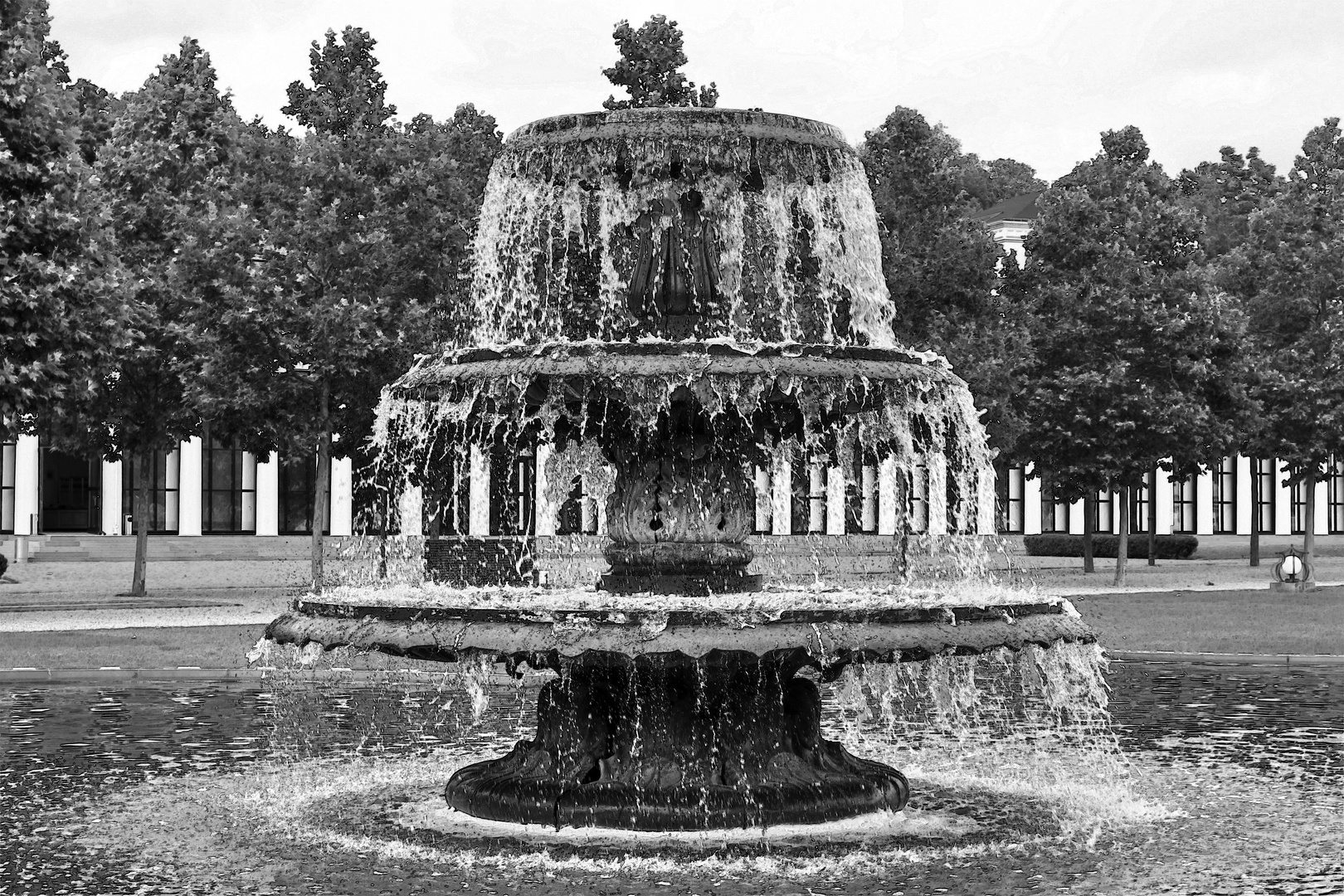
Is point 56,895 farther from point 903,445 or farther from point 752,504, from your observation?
point 903,445

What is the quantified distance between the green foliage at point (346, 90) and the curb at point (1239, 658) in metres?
16.5

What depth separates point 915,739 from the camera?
14406 mm

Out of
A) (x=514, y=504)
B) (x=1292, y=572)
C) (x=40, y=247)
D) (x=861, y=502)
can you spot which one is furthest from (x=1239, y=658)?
(x=514, y=504)

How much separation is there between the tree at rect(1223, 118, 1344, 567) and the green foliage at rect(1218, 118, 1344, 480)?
0.06ft

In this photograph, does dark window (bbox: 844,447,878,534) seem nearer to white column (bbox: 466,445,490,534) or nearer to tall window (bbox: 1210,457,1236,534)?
white column (bbox: 466,445,490,534)

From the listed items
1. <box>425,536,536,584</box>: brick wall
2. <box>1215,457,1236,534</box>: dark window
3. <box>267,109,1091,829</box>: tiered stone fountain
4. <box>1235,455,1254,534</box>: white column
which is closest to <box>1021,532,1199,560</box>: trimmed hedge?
<box>425,536,536,584</box>: brick wall

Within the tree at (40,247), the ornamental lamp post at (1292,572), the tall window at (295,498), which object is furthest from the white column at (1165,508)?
the tree at (40,247)

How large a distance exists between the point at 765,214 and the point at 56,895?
5.35 m

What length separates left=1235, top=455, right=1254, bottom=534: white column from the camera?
294 ft

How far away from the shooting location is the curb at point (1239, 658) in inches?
819

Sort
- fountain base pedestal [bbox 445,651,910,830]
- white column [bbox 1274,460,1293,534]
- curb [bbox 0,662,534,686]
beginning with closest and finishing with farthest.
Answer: fountain base pedestal [bbox 445,651,910,830]
curb [bbox 0,662,534,686]
white column [bbox 1274,460,1293,534]

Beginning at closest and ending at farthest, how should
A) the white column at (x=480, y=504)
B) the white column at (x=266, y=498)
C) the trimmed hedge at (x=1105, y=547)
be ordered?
the white column at (x=480, y=504)
the trimmed hedge at (x=1105, y=547)
the white column at (x=266, y=498)

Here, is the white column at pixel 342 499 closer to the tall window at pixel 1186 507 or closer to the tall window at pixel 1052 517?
the tall window at pixel 1052 517

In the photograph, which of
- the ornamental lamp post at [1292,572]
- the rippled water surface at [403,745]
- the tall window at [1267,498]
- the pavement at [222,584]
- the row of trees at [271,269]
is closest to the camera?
the rippled water surface at [403,745]
